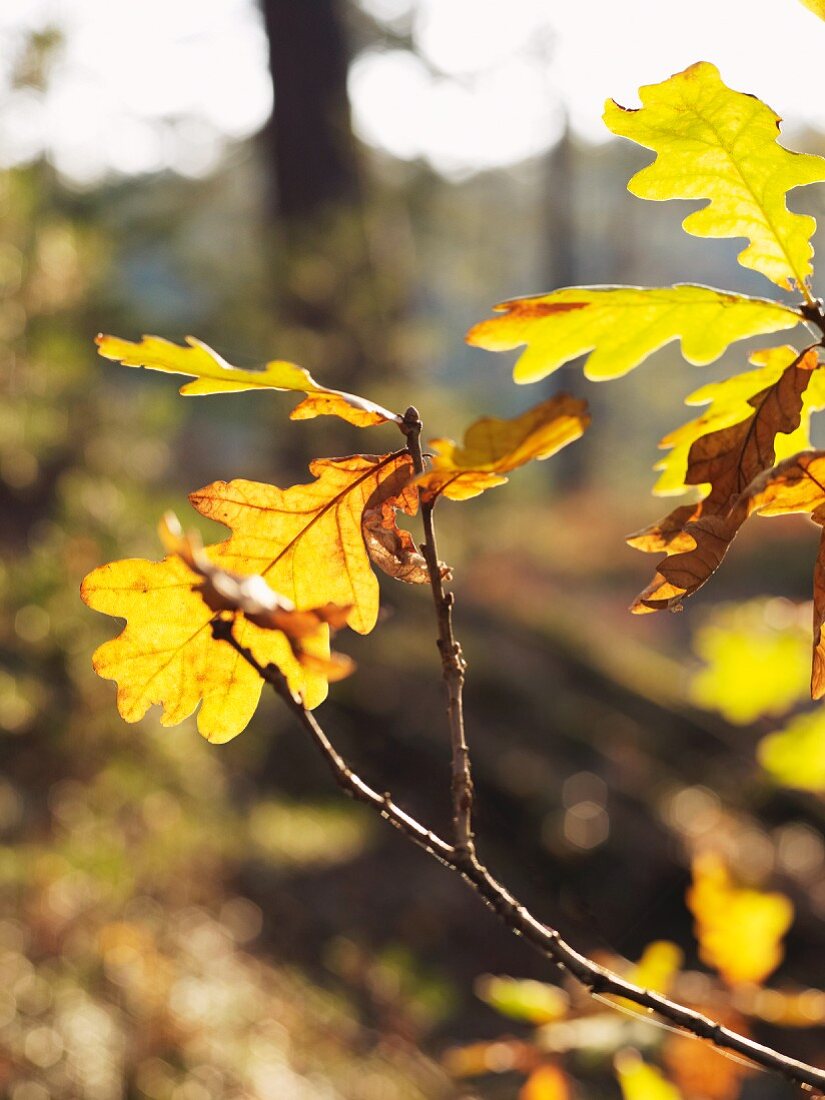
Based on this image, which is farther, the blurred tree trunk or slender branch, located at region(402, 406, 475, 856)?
the blurred tree trunk

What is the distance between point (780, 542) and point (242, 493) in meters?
13.2

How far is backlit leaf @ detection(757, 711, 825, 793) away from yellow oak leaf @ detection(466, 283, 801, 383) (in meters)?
1.03

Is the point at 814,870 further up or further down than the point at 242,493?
further down

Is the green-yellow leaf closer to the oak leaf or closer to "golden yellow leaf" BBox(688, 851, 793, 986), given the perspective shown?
the oak leaf

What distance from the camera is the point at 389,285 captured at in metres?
6.08

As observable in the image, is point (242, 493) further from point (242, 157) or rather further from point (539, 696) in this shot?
point (242, 157)

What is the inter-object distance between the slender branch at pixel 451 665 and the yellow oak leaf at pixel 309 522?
4 cm

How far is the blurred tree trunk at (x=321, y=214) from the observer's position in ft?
19.3

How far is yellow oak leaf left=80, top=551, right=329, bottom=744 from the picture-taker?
0.55 m

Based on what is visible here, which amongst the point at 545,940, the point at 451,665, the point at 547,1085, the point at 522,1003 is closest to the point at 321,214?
the point at 547,1085

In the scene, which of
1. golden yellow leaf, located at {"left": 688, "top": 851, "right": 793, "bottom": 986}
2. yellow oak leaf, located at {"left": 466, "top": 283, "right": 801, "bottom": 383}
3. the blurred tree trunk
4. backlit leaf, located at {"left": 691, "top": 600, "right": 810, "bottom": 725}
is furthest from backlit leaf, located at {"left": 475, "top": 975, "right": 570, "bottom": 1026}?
the blurred tree trunk

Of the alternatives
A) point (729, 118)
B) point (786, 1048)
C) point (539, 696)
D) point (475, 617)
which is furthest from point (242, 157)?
point (729, 118)

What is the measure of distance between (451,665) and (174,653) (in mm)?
163

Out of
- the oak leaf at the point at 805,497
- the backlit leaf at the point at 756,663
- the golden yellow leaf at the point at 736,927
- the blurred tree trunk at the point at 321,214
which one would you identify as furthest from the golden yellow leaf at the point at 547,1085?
the blurred tree trunk at the point at 321,214
